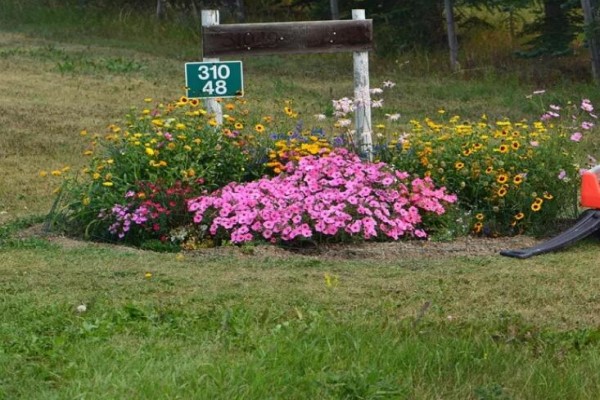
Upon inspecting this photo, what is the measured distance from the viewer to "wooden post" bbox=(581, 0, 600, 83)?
17.5 meters

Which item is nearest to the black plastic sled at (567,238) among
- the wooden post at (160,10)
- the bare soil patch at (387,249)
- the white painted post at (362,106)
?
the bare soil patch at (387,249)

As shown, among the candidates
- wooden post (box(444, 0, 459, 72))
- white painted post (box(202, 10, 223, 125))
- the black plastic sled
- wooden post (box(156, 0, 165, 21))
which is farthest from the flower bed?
wooden post (box(156, 0, 165, 21))

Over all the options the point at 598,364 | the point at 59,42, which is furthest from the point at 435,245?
the point at 59,42

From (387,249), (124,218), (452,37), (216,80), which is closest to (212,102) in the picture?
(216,80)

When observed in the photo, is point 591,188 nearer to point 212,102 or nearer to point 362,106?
point 362,106

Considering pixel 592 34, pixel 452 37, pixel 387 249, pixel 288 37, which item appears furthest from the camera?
pixel 452 37

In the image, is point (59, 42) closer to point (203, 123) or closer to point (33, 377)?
point (203, 123)

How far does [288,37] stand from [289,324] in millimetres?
4220

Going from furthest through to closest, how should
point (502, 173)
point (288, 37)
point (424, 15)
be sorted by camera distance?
point (424, 15), point (288, 37), point (502, 173)

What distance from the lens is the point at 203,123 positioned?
9047mm

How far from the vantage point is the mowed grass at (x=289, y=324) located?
490 cm

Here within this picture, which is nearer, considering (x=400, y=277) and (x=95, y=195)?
(x=400, y=277)

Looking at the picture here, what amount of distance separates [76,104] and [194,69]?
8.16m

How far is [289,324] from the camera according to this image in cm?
564
